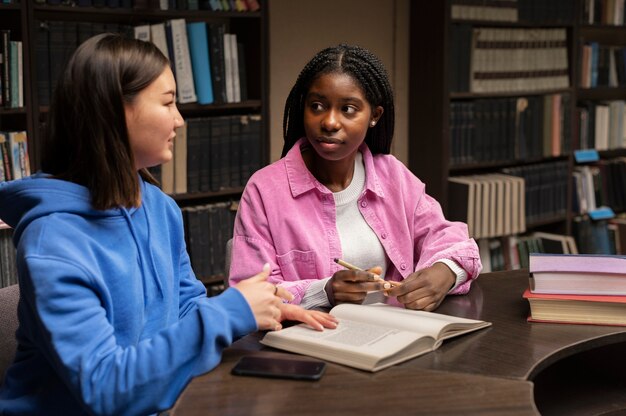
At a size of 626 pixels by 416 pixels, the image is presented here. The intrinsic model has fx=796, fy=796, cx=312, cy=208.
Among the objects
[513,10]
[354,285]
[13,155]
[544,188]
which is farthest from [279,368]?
[544,188]

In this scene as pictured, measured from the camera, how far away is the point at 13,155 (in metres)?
2.75

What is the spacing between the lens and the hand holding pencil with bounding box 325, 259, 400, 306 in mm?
1577

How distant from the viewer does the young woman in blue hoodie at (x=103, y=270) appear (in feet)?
3.74

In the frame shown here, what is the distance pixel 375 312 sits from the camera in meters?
1.49

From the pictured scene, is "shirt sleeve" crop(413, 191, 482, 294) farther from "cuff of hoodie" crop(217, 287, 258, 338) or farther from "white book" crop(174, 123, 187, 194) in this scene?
"white book" crop(174, 123, 187, 194)

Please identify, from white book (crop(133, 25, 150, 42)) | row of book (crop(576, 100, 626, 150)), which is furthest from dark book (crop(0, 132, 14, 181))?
row of book (crop(576, 100, 626, 150))

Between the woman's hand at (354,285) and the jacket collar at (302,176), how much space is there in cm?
29

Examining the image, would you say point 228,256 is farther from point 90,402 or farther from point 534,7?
point 534,7

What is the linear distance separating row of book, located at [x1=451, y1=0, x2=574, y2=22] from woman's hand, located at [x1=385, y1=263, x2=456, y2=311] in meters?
2.21

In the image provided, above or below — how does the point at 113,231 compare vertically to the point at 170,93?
below

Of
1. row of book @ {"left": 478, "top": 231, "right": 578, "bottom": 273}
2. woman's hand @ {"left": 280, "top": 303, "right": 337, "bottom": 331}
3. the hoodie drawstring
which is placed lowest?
row of book @ {"left": 478, "top": 231, "right": 578, "bottom": 273}

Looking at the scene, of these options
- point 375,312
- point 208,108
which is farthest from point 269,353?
point 208,108

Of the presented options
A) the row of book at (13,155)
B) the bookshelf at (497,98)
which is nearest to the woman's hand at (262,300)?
the row of book at (13,155)

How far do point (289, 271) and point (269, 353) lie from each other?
48 centimetres
